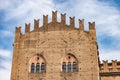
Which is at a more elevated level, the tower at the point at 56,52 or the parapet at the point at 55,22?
the parapet at the point at 55,22

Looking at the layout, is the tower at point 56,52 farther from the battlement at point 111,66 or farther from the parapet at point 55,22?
the battlement at point 111,66

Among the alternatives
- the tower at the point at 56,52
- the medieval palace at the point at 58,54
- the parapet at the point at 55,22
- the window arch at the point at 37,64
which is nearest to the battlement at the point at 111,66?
the medieval palace at the point at 58,54

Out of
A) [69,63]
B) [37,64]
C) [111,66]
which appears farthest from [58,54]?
[111,66]

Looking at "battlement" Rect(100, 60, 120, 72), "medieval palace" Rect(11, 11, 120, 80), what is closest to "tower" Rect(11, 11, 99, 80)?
"medieval palace" Rect(11, 11, 120, 80)

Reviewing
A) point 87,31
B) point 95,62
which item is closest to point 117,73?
point 95,62

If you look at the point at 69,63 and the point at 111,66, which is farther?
the point at 111,66

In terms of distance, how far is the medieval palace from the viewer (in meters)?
27.3

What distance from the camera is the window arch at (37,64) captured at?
28.0 m

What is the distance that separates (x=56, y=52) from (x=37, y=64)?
2.29 meters

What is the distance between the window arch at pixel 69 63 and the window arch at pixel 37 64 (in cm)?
202

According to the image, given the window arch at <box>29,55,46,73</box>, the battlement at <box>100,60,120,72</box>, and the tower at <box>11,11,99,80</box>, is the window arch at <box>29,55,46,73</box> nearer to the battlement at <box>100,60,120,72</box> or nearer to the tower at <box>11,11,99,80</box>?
the tower at <box>11,11,99,80</box>

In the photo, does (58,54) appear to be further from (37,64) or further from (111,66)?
(111,66)

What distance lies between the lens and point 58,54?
28188 millimetres

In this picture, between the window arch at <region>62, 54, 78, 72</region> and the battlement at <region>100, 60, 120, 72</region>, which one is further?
the battlement at <region>100, 60, 120, 72</region>
